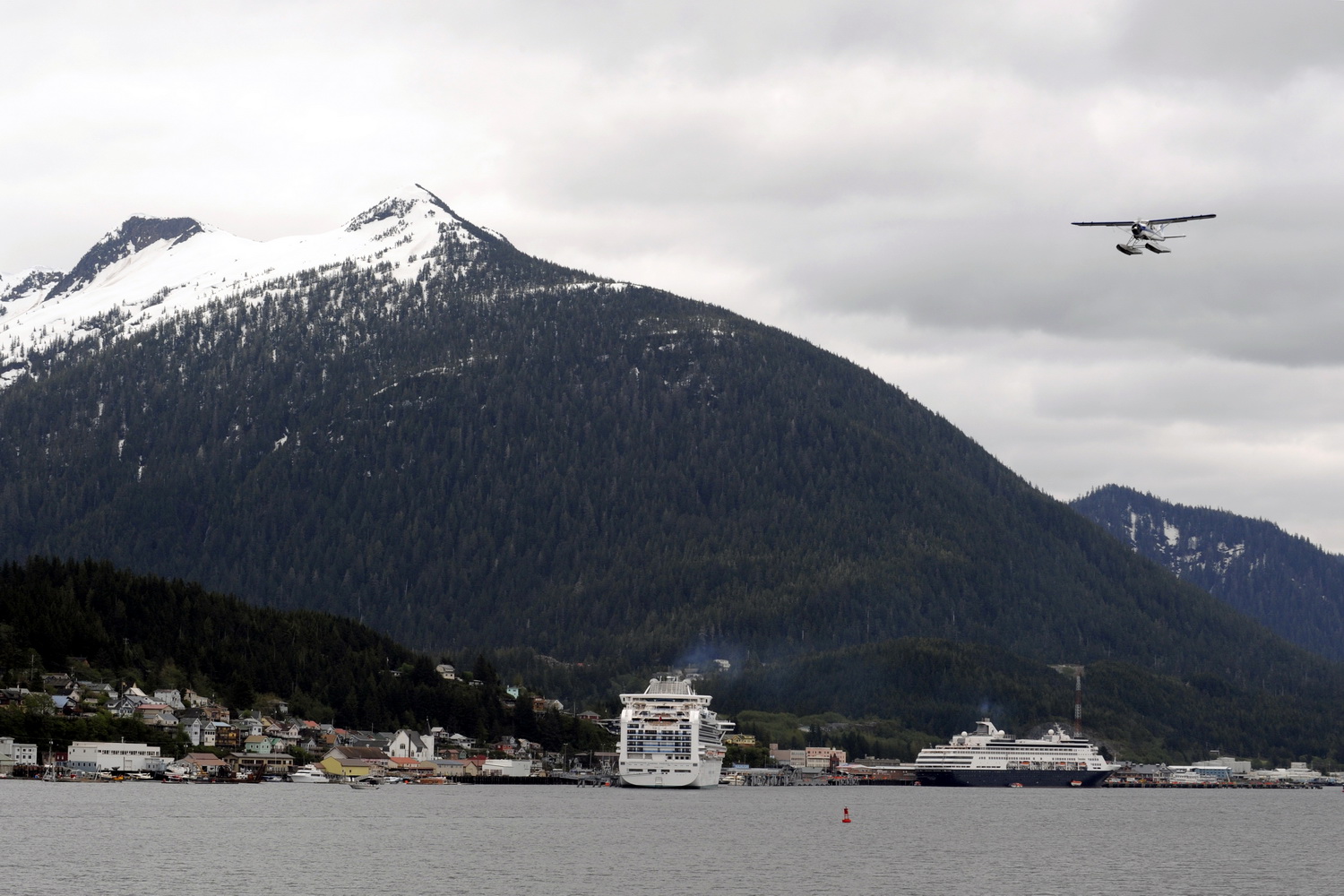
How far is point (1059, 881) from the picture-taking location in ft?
423

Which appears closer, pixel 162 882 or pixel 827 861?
pixel 162 882

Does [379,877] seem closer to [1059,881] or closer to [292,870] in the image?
[292,870]

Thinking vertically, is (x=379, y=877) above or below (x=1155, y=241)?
below

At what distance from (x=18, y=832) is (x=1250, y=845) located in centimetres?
9904

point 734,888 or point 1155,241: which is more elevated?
point 1155,241

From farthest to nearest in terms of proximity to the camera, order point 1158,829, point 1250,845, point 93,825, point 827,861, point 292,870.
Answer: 1. point 1158,829
2. point 1250,845
3. point 93,825
4. point 827,861
5. point 292,870

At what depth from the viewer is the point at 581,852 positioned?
14088 cm

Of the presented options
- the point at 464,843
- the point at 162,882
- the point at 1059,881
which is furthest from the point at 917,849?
the point at 162,882

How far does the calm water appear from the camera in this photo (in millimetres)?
120438

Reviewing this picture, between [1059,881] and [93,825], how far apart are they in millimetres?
71559

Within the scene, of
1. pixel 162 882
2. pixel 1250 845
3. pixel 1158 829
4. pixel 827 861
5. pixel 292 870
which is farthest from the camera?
pixel 1158 829

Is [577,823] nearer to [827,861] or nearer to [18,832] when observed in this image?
[827,861]

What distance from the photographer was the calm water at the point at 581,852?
395ft

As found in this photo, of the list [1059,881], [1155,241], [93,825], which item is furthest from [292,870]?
[1155,241]
